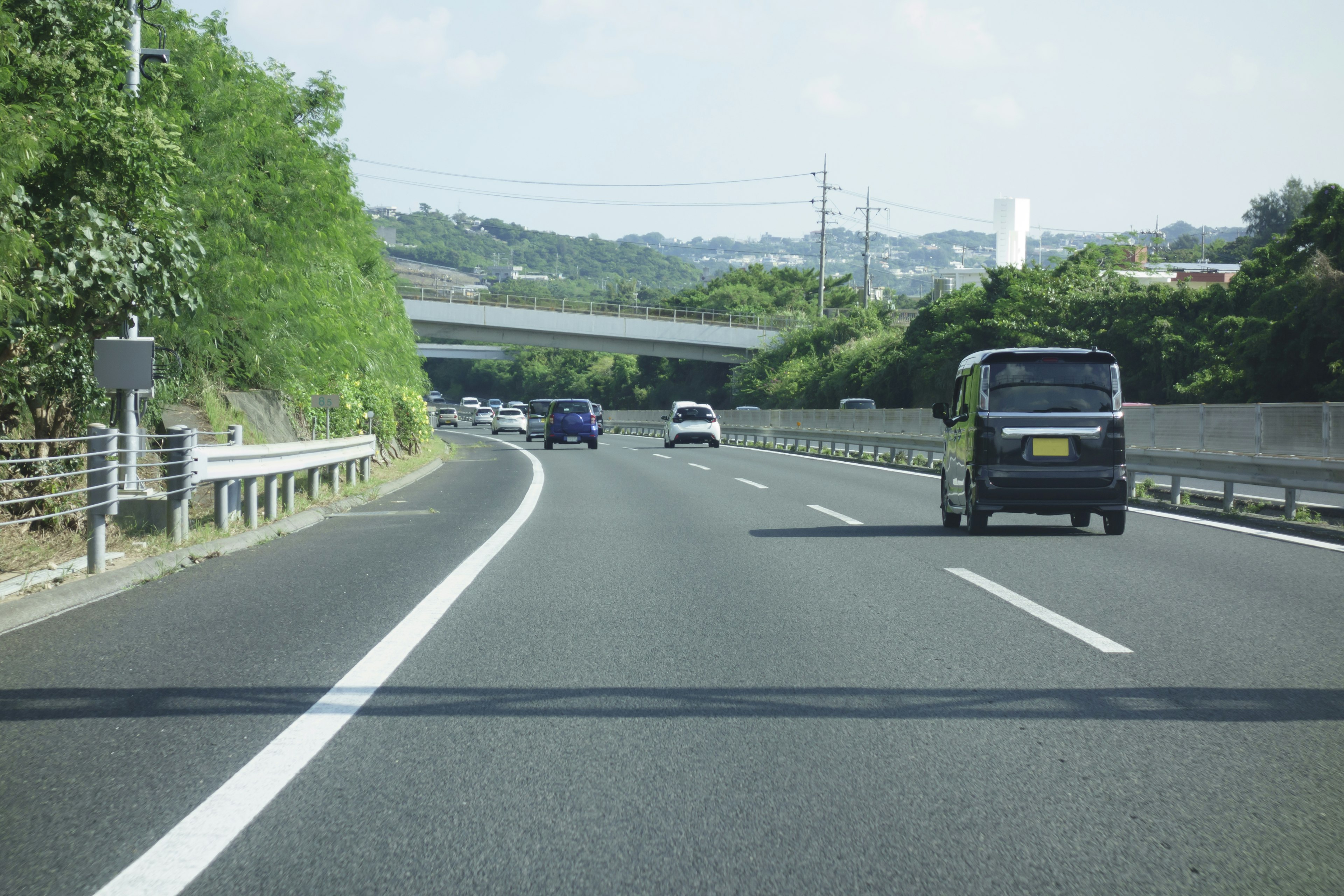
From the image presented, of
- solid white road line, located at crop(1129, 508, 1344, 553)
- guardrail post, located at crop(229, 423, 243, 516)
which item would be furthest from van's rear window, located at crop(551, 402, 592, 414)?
guardrail post, located at crop(229, 423, 243, 516)

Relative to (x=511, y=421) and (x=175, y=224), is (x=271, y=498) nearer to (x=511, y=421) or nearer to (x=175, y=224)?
(x=175, y=224)

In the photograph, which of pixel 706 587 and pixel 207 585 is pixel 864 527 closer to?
pixel 706 587

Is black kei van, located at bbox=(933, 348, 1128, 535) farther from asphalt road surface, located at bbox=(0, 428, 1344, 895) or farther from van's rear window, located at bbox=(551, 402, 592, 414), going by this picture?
van's rear window, located at bbox=(551, 402, 592, 414)

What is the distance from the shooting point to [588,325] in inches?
2830

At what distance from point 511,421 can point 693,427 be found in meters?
25.0

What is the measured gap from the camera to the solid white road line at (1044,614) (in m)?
6.81

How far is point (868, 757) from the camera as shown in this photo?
4.71 m

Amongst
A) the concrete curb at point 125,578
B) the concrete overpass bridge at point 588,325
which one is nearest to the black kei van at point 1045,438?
the concrete curb at point 125,578

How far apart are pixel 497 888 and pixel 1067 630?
4.76 meters

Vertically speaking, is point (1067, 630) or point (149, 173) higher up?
point (149, 173)

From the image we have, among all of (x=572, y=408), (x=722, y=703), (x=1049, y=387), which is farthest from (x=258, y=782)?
(x=572, y=408)

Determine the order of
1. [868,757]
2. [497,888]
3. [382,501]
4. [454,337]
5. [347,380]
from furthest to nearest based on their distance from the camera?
[454,337]
[347,380]
[382,501]
[868,757]
[497,888]

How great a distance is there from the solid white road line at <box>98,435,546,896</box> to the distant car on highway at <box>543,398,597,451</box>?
3470 cm

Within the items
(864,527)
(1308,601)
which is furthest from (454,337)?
(1308,601)
